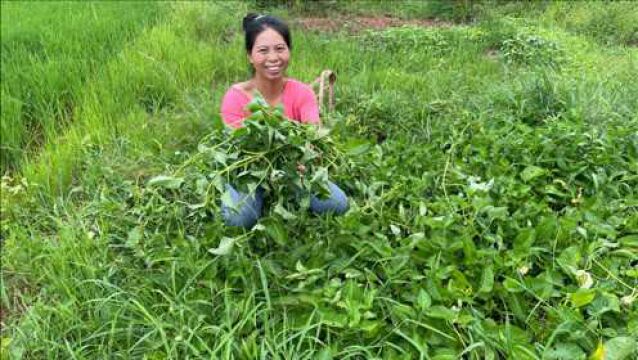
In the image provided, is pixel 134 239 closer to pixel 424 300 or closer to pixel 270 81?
pixel 270 81

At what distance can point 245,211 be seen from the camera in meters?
1.93

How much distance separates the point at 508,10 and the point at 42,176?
453cm

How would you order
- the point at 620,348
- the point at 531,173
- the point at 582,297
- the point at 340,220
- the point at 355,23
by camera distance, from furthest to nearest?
the point at 355,23, the point at 531,173, the point at 340,220, the point at 582,297, the point at 620,348

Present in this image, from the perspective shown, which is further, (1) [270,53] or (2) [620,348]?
(1) [270,53]

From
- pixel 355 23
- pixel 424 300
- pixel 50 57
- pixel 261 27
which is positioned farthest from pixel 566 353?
pixel 355 23

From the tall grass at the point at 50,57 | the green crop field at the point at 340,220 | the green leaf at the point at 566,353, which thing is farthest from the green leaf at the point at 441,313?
the tall grass at the point at 50,57

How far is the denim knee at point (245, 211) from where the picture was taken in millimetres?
1887

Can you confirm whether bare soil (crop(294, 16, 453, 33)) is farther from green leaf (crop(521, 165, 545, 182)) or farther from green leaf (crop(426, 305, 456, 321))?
green leaf (crop(426, 305, 456, 321))

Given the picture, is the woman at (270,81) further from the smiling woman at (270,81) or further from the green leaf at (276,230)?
the green leaf at (276,230)

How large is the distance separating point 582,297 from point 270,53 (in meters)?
1.48

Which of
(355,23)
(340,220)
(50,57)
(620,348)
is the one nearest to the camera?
(620,348)

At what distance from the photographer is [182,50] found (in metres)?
4.12

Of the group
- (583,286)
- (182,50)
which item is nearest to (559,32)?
(182,50)

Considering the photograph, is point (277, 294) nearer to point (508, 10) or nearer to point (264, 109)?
point (264, 109)
